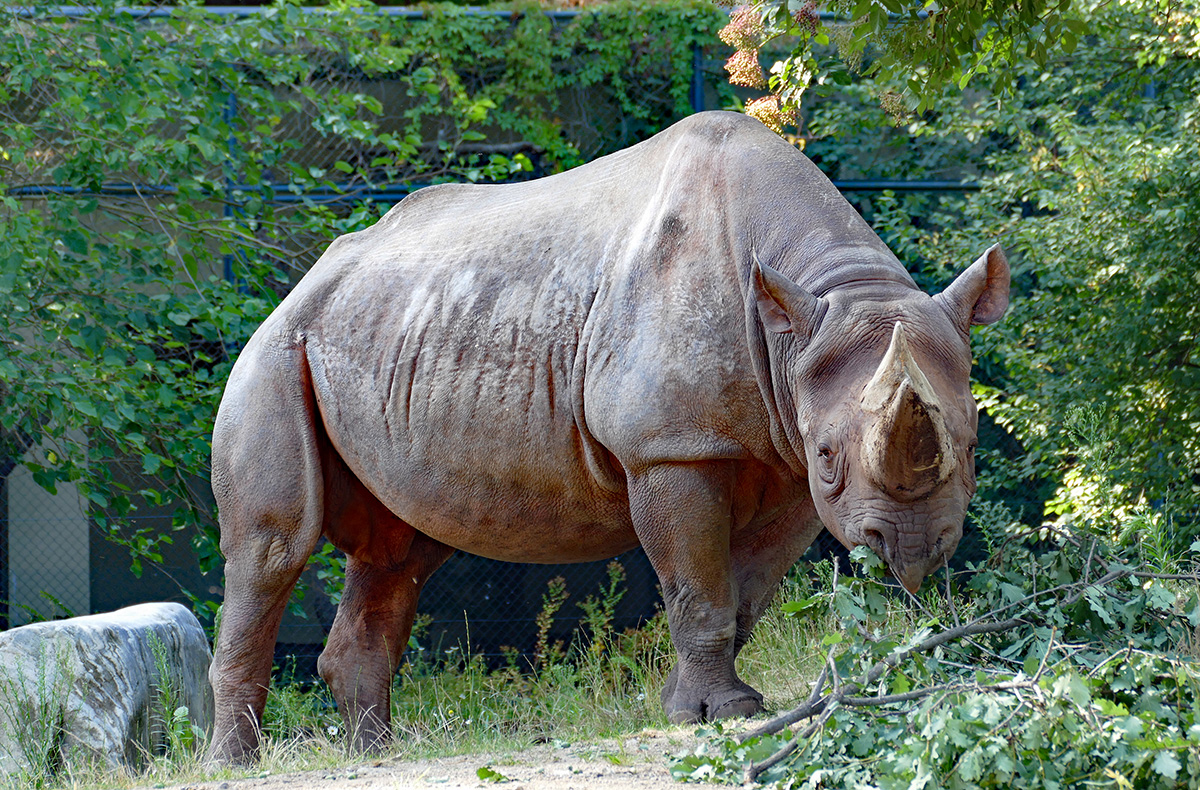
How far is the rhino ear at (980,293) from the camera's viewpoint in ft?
12.1

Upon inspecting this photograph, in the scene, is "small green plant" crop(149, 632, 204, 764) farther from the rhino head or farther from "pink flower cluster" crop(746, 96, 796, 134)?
"pink flower cluster" crop(746, 96, 796, 134)

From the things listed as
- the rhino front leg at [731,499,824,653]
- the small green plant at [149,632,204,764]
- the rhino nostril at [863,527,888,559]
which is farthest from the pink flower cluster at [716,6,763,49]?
the small green plant at [149,632,204,764]

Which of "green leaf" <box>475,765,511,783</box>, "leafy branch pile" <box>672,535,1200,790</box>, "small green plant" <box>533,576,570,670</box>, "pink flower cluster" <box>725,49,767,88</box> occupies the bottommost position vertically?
"small green plant" <box>533,576,570,670</box>

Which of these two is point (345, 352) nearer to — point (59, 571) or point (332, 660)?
point (332, 660)

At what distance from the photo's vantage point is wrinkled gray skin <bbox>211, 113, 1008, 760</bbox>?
Result: 139 inches

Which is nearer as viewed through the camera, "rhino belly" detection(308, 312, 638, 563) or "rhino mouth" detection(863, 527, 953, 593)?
"rhino mouth" detection(863, 527, 953, 593)

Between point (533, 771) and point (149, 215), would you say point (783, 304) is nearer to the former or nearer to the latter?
point (533, 771)

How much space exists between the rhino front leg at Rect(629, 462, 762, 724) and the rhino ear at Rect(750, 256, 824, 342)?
527 mm

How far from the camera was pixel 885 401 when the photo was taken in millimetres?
3211

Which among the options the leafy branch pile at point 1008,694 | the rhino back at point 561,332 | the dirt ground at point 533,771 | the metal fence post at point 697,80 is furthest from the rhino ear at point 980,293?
the metal fence post at point 697,80

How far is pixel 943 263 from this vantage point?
7.41m

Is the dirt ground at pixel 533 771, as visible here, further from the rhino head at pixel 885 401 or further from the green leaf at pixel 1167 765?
the green leaf at pixel 1167 765

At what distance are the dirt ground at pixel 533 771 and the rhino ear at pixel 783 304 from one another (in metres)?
1.22

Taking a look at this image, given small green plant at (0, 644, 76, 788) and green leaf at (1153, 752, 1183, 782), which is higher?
green leaf at (1153, 752, 1183, 782)
